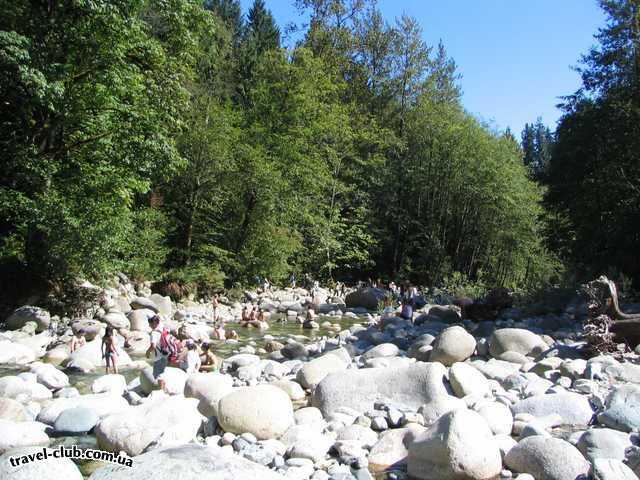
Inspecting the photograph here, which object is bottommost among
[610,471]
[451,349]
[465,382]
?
[610,471]

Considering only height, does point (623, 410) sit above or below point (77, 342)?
above

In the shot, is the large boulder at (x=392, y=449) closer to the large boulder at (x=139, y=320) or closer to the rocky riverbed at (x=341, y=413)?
the rocky riverbed at (x=341, y=413)

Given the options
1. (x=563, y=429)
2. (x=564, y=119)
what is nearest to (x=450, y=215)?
(x=564, y=119)

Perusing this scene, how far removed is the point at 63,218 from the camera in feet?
40.7

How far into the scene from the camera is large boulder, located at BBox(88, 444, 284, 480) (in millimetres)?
4004

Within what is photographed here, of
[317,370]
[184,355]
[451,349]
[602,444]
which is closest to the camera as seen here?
[602,444]

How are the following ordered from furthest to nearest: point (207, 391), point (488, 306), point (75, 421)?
point (488, 306), point (207, 391), point (75, 421)

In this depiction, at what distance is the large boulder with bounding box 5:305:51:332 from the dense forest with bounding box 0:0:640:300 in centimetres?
109

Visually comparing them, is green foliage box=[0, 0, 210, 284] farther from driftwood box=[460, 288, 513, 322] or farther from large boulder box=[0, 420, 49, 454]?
driftwood box=[460, 288, 513, 322]

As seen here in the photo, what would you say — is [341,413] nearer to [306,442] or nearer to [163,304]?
[306,442]

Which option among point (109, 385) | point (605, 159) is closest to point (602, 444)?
point (109, 385)

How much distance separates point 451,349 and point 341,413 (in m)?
3.63

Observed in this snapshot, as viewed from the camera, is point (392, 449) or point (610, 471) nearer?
point (610, 471)

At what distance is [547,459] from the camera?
5219 mm
